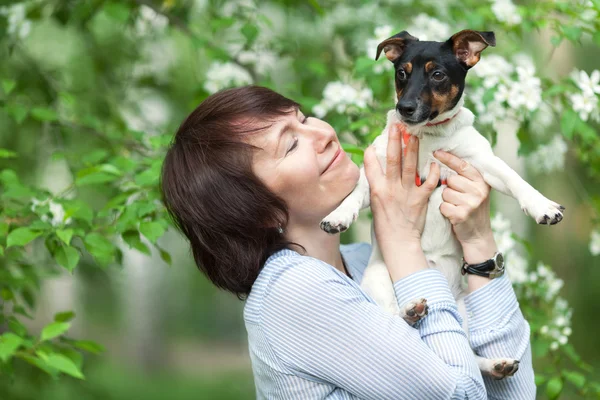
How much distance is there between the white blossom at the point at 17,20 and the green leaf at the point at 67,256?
155cm

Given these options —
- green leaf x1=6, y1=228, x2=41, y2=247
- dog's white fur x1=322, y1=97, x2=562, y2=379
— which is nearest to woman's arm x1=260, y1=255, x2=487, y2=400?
dog's white fur x1=322, y1=97, x2=562, y2=379

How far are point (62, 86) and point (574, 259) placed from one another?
4.59 metres

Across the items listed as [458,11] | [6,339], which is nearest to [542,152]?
[458,11]

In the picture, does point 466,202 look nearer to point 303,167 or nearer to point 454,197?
point 454,197

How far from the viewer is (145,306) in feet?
22.3

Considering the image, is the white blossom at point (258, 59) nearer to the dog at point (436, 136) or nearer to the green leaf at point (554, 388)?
the dog at point (436, 136)

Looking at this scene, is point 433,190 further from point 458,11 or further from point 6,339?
point 458,11

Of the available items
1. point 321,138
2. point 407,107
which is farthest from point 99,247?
point 407,107

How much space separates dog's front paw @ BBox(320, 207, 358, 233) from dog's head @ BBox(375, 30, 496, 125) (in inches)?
12.5

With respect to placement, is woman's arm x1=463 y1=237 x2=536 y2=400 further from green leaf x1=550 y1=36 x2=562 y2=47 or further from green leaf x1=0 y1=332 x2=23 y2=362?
green leaf x1=0 y1=332 x2=23 y2=362

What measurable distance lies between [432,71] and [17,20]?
2242 millimetres

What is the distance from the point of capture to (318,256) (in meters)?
1.97

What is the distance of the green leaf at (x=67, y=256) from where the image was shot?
2.19 m

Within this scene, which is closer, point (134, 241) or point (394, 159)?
point (394, 159)
